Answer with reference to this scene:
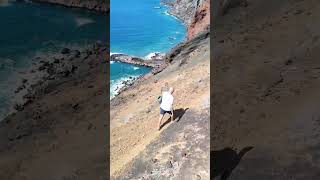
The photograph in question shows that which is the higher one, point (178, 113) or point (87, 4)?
point (87, 4)

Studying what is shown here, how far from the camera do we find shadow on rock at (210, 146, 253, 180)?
499 inches

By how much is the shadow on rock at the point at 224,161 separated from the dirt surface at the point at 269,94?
2cm

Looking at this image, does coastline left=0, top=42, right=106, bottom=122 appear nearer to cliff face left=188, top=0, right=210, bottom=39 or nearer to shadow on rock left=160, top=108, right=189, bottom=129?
cliff face left=188, top=0, right=210, bottom=39

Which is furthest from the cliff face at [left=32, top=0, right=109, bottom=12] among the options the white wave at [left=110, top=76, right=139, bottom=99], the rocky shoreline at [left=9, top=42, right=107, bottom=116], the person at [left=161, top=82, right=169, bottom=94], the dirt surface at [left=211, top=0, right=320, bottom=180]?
the person at [left=161, top=82, right=169, bottom=94]

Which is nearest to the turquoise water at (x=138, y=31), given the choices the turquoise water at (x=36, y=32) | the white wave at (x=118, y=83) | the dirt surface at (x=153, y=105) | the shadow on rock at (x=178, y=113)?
the white wave at (x=118, y=83)

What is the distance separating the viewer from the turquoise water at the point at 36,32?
37.2m

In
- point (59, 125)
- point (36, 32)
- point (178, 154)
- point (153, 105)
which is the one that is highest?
point (36, 32)

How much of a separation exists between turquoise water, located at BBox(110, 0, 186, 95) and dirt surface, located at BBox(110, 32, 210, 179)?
15.7 metres

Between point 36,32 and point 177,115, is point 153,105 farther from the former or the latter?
point 36,32

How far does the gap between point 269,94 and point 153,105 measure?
5633mm

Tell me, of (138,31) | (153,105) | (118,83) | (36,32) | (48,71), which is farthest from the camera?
(138,31)

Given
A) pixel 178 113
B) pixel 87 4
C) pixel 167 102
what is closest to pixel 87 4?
pixel 87 4

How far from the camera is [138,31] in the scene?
5938 cm

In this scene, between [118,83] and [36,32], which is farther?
[36,32]
